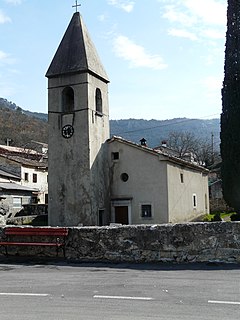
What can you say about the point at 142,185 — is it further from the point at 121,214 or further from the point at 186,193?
the point at 186,193

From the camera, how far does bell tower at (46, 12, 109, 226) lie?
26.7 meters

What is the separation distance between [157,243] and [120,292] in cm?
437

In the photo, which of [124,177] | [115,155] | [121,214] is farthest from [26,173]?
[121,214]

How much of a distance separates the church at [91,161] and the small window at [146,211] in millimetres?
54

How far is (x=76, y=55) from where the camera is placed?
28.2m

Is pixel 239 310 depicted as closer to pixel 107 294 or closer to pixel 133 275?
pixel 107 294

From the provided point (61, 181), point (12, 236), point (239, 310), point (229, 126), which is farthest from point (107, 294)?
point (61, 181)

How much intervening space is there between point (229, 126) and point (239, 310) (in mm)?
15542

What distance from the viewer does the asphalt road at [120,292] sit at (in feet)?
22.5

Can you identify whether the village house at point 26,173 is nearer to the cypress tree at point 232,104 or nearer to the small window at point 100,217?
the small window at point 100,217

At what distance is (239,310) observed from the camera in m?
6.96

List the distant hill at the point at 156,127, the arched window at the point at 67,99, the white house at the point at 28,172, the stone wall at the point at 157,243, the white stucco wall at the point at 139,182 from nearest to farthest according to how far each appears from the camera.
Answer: the stone wall at the point at 157,243 < the white stucco wall at the point at 139,182 < the arched window at the point at 67,99 < the white house at the point at 28,172 < the distant hill at the point at 156,127

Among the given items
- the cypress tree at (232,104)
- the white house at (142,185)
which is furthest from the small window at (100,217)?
the cypress tree at (232,104)

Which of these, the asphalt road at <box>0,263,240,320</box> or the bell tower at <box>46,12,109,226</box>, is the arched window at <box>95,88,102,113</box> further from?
the asphalt road at <box>0,263,240,320</box>
